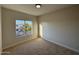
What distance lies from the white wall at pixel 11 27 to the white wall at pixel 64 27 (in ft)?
1.09

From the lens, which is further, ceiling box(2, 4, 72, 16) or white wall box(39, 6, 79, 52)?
white wall box(39, 6, 79, 52)

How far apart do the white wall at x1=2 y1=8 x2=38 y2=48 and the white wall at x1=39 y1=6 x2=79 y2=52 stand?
0.33 metres

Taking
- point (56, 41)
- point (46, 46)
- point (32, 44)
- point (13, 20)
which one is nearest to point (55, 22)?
point (56, 41)

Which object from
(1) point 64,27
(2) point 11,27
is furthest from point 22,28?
(1) point 64,27

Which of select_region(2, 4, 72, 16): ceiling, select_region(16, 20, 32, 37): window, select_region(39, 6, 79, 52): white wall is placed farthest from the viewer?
select_region(39, 6, 79, 52): white wall

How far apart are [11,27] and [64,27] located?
1813mm

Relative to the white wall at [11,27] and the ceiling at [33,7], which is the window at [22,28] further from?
the ceiling at [33,7]

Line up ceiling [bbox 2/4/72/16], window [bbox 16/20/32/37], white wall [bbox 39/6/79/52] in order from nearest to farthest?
ceiling [bbox 2/4/72/16], window [bbox 16/20/32/37], white wall [bbox 39/6/79/52]

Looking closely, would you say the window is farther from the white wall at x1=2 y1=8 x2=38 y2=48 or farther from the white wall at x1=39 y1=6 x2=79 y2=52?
the white wall at x1=39 y1=6 x2=79 y2=52

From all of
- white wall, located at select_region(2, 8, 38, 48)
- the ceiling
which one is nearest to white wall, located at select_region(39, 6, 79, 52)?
white wall, located at select_region(2, 8, 38, 48)

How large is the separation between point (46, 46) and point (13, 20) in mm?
1231

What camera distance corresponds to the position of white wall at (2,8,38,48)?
2.58 m

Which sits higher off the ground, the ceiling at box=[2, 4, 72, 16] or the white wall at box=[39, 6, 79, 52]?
the ceiling at box=[2, 4, 72, 16]
